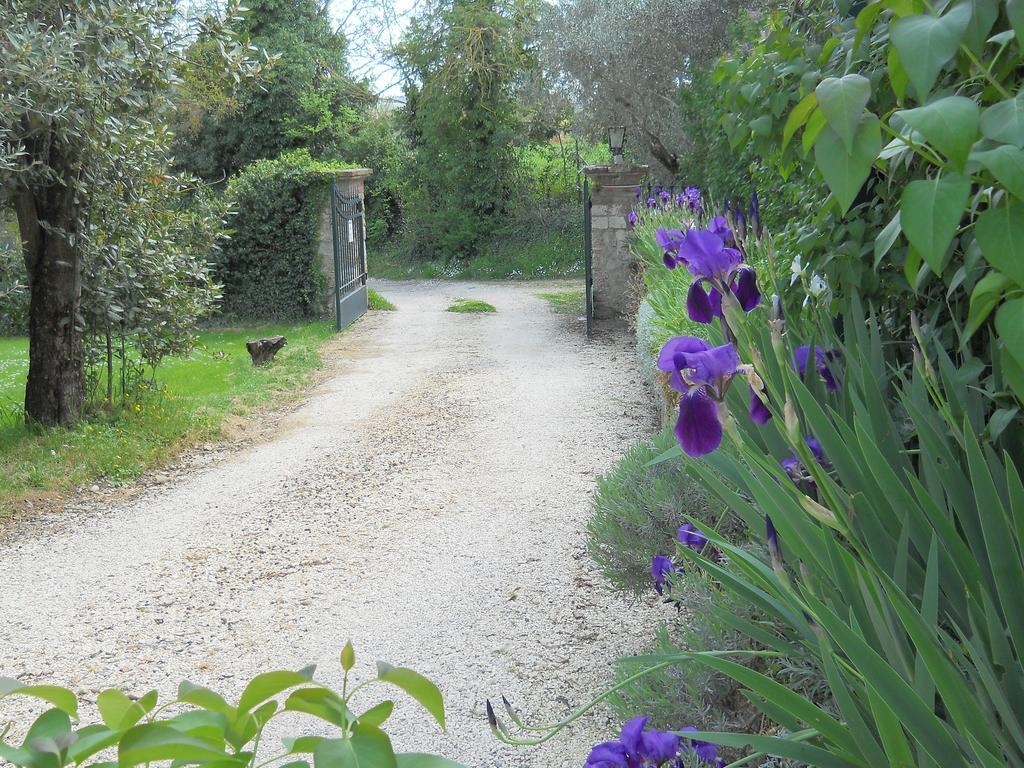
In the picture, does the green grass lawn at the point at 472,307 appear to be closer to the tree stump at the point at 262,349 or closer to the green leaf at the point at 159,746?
the tree stump at the point at 262,349

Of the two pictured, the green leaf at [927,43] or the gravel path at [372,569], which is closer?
the green leaf at [927,43]

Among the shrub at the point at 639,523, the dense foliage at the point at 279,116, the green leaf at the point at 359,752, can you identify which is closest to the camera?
the green leaf at the point at 359,752

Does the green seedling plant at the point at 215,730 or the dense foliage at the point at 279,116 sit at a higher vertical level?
the dense foliage at the point at 279,116

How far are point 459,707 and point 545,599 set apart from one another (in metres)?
0.89

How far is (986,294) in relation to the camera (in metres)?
1.13

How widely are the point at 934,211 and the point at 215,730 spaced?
817 millimetres

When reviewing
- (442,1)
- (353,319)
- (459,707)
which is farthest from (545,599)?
(442,1)

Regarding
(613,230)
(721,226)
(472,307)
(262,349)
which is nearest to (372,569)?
(721,226)

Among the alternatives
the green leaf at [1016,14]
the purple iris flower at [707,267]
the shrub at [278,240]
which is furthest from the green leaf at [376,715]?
the shrub at [278,240]

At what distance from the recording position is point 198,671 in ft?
11.4

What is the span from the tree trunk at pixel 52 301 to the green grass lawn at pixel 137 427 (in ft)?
0.73

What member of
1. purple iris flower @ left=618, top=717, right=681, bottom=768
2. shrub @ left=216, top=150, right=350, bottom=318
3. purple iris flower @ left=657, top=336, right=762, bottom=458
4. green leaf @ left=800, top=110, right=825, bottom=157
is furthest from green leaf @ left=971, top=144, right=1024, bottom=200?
shrub @ left=216, top=150, right=350, bottom=318

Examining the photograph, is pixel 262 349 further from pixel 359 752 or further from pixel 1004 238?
pixel 359 752

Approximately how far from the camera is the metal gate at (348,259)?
1198 centimetres
